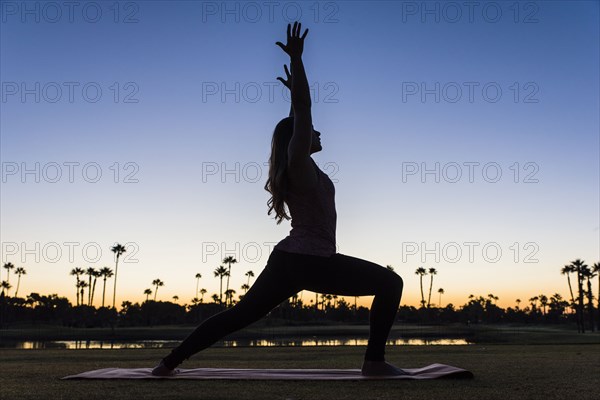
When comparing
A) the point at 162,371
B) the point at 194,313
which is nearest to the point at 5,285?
the point at 194,313

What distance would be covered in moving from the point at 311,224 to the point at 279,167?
52 cm

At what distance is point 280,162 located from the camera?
4.79 meters

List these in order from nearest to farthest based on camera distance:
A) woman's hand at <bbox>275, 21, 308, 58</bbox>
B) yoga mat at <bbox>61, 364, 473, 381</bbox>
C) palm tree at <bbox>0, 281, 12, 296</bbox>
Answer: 1. woman's hand at <bbox>275, 21, 308, 58</bbox>
2. yoga mat at <bbox>61, 364, 473, 381</bbox>
3. palm tree at <bbox>0, 281, 12, 296</bbox>

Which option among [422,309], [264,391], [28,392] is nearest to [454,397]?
[264,391]

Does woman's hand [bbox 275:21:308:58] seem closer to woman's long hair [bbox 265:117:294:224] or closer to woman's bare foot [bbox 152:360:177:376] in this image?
woman's long hair [bbox 265:117:294:224]

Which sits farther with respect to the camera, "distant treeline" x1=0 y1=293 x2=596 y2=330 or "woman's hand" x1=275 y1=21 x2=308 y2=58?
"distant treeline" x1=0 y1=293 x2=596 y2=330

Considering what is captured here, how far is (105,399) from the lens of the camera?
3705mm

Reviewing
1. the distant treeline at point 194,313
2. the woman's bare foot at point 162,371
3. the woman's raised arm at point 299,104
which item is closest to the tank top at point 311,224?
the woman's raised arm at point 299,104

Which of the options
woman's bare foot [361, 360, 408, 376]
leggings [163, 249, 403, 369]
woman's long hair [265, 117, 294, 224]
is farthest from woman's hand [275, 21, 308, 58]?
woman's bare foot [361, 360, 408, 376]

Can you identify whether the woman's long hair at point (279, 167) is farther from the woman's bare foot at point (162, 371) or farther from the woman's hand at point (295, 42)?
the woman's bare foot at point (162, 371)

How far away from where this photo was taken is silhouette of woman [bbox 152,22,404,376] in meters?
4.52

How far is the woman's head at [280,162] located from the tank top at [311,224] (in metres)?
0.09

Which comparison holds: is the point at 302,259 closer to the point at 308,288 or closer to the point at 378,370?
the point at 308,288

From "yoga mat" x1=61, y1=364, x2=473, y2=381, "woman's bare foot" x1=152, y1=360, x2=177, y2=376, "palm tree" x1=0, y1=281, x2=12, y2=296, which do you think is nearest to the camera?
"yoga mat" x1=61, y1=364, x2=473, y2=381
